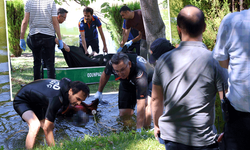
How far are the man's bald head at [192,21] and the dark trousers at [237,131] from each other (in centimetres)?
54

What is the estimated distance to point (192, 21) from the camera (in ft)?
5.41

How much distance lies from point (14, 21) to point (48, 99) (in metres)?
4.67

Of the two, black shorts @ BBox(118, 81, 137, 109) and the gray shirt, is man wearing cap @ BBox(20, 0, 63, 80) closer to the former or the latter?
black shorts @ BBox(118, 81, 137, 109)

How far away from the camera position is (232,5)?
733 centimetres

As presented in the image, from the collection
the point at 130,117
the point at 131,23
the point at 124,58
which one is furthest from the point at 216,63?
the point at 131,23

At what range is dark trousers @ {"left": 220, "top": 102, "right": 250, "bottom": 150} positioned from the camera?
1.54 metres

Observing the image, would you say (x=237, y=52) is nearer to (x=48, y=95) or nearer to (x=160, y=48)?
(x=160, y=48)

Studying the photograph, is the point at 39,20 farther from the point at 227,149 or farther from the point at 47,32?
the point at 227,149

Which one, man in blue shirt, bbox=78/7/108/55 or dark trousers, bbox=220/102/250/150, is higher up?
man in blue shirt, bbox=78/7/108/55

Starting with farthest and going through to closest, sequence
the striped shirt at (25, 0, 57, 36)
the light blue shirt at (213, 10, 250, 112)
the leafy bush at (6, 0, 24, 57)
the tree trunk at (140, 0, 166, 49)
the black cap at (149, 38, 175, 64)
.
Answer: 1. the leafy bush at (6, 0, 24, 57)
2. the striped shirt at (25, 0, 57, 36)
3. the tree trunk at (140, 0, 166, 49)
4. the black cap at (149, 38, 175, 64)
5. the light blue shirt at (213, 10, 250, 112)

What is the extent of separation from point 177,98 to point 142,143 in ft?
5.26

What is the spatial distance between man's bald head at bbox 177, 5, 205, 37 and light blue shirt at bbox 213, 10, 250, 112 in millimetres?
178

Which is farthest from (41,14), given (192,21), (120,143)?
(192,21)

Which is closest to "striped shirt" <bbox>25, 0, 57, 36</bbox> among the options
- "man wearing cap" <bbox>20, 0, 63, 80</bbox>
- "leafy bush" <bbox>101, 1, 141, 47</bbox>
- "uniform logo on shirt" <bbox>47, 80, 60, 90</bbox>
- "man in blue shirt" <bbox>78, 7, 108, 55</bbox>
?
"man wearing cap" <bbox>20, 0, 63, 80</bbox>
